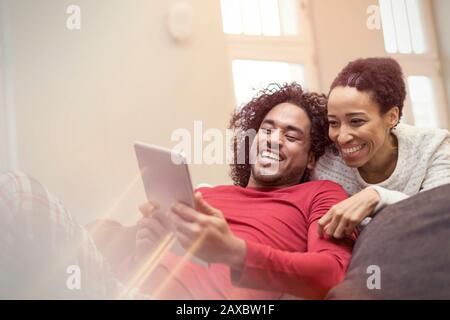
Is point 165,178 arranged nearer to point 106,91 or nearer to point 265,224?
point 265,224

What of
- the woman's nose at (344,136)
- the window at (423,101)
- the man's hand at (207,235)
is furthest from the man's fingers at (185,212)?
the window at (423,101)

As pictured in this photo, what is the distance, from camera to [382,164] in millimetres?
1217

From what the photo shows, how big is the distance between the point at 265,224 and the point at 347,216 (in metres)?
0.18

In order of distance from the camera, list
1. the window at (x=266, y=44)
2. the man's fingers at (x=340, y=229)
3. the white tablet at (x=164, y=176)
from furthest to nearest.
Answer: the window at (x=266, y=44), the man's fingers at (x=340, y=229), the white tablet at (x=164, y=176)

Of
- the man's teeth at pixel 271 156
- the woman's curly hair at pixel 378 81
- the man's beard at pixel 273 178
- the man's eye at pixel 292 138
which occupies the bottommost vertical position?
the man's beard at pixel 273 178

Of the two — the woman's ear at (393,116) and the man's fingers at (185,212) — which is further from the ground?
the woman's ear at (393,116)

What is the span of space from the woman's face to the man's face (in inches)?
3.3

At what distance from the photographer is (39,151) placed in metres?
1.22

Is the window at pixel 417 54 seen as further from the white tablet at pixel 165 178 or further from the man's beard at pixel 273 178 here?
the white tablet at pixel 165 178

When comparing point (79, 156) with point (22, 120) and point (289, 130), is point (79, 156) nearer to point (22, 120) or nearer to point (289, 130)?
point (22, 120)

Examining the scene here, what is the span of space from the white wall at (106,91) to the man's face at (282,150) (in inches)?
5.5

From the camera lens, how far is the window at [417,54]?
1412 mm

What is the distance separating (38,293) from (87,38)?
2.05 feet

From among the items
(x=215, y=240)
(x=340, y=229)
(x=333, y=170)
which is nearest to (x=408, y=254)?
(x=340, y=229)
